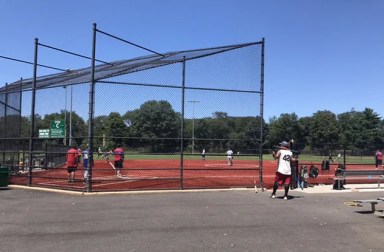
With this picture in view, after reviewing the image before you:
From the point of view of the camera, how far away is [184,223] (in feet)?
29.6

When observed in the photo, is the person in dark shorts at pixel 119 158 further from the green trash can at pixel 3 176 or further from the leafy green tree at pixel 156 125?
the green trash can at pixel 3 176

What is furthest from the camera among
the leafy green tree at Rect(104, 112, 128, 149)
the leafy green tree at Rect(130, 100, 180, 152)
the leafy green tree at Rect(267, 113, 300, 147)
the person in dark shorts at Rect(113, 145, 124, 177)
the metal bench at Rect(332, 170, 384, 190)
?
the leafy green tree at Rect(267, 113, 300, 147)

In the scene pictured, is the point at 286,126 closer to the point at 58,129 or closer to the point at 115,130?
the point at 58,129

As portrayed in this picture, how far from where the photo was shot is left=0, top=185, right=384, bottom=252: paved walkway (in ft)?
24.1

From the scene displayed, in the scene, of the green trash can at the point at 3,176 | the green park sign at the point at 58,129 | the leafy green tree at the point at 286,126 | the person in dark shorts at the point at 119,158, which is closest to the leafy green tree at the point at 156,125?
the person in dark shorts at the point at 119,158

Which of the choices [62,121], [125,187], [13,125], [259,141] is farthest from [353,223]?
[13,125]

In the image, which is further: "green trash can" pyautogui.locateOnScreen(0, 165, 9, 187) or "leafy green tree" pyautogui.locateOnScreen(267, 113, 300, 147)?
"leafy green tree" pyautogui.locateOnScreen(267, 113, 300, 147)

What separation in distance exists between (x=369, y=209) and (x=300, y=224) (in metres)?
3.00

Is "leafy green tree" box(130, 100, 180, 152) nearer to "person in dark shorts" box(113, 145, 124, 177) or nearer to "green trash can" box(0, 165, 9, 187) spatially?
"person in dark shorts" box(113, 145, 124, 177)

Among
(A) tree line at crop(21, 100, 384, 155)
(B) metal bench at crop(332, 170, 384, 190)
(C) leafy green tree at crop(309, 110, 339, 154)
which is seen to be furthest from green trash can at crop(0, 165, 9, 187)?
(C) leafy green tree at crop(309, 110, 339, 154)

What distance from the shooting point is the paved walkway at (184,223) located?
7344 millimetres

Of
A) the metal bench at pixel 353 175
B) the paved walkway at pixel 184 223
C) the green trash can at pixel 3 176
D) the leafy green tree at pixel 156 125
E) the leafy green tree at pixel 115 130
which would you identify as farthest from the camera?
the metal bench at pixel 353 175

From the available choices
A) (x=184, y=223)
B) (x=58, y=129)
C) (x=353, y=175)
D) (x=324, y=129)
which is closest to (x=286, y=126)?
(x=324, y=129)

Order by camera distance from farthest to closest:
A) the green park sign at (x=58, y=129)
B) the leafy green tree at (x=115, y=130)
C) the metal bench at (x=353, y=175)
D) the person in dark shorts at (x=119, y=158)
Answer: the green park sign at (x=58, y=129)
the metal bench at (x=353, y=175)
the person in dark shorts at (x=119, y=158)
the leafy green tree at (x=115, y=130)
